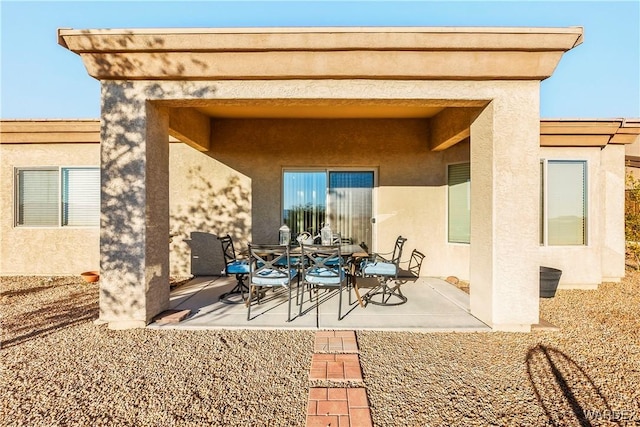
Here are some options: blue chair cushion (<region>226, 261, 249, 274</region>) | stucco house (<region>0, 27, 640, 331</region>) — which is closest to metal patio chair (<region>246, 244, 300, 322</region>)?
blue chair cushion (<region>226, 261, 249, 274</region>)

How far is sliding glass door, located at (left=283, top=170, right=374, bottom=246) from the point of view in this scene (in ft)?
21.6

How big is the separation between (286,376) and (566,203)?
6.35 metres

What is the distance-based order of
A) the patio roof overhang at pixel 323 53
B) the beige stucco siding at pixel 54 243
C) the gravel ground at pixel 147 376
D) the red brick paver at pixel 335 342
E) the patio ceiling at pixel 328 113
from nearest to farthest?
the gravel ground at pixel 147 376 → the red brick paver at pixel 335 342 → the patio roof overhang at pixel 323 53 → the patio ceiling at pixel 328 113 → the beige stucco siding at pixel 54 243

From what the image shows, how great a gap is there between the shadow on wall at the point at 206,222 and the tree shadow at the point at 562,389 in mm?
5150

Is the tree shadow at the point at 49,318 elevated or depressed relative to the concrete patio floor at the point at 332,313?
depressed

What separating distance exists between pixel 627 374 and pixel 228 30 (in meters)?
Answer: 5.32

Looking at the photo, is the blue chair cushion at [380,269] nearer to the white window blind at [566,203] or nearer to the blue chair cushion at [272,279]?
the blue chair cushion at [272,279]

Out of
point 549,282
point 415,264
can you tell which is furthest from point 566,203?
point 415,264

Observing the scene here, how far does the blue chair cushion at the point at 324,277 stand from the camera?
4086mm

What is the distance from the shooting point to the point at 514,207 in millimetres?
3701

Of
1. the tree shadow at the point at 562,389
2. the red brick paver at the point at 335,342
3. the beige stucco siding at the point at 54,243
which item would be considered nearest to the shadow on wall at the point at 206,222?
the beige stucco siding at the point at 54,243

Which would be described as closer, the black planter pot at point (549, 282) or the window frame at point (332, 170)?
the black planter pot at point (549, 282)

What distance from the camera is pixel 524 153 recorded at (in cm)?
369

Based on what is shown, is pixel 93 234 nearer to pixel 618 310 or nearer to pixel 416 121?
pixel 416 121
